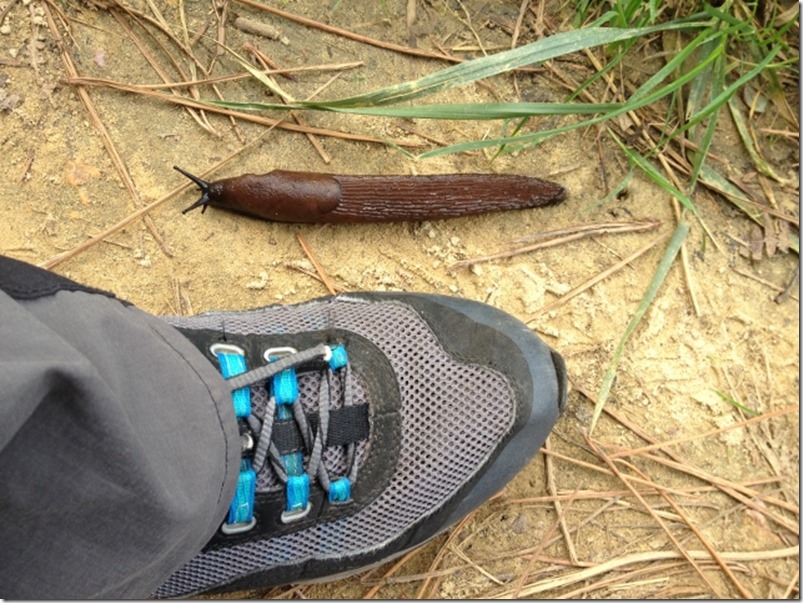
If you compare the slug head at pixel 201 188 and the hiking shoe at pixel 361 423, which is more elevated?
the slug head at pixel 201 188

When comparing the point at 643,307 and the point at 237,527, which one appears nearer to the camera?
the point at 237,527

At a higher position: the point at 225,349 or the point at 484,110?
the point at 484,110

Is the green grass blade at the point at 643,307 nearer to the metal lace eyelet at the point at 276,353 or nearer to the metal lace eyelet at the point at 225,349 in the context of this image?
the metal lace eyelet at the point at 276,353

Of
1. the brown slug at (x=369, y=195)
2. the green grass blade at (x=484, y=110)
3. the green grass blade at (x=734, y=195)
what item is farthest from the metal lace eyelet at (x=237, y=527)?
the green grass blade at (x=734, y=195)

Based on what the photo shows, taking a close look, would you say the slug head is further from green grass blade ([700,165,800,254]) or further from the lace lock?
green grass blade ([700,165,800,254])

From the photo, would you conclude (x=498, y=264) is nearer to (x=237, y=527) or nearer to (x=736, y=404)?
(x=736, y=404)

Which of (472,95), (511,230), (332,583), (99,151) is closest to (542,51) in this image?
(472,95)

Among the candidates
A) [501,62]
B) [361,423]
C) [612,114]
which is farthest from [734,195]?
[361,423]
